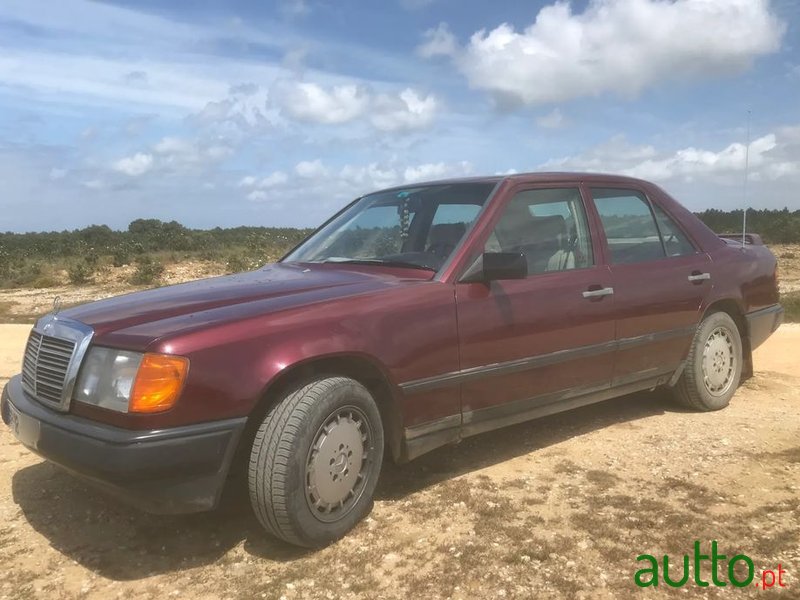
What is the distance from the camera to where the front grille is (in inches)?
115

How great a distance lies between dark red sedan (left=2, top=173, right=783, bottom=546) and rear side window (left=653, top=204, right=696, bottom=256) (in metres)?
0.02

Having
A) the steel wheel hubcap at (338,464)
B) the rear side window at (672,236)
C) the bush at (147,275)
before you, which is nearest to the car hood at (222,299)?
the steel wheel hubcap at (338,464)

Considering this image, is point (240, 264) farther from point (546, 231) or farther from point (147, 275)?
point (546, 231)

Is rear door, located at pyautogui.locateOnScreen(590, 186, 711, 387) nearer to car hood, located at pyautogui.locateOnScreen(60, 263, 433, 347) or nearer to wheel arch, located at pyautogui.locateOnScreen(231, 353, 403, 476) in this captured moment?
car hood, located at pyautogui.locateOnScreen(60, 263, 433, 347)

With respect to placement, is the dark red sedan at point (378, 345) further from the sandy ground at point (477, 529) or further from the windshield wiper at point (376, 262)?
the sandy ground at point (477, 529)

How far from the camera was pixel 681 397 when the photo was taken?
198 inches

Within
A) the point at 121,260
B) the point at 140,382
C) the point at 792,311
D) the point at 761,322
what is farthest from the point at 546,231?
the point at 121,260

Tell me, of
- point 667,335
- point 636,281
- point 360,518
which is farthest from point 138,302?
point 667,335

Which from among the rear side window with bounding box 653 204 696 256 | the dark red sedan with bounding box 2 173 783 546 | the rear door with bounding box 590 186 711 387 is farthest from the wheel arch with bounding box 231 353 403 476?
the rear side window with bounding box 653 204 696 256

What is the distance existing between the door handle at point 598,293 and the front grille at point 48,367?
2.73 m

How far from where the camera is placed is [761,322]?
5.35m

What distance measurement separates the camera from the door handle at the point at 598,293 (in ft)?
13.3

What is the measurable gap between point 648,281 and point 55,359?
3427 millimetres

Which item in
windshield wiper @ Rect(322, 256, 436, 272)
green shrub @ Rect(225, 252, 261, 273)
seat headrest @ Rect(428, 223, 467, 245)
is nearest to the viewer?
windshield wiper @ Rect(322, 256, 436, 272)
